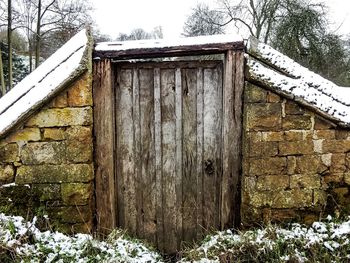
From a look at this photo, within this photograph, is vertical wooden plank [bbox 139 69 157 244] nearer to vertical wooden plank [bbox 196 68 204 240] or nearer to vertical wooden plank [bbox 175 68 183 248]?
vertical wooden plank [bbox 175 68 183 248]

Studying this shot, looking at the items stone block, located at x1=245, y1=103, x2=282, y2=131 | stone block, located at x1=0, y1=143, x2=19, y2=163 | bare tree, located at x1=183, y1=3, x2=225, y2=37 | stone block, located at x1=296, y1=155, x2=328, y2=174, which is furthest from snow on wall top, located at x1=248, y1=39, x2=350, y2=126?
bare tree, located at x1=183, y1=3, x2=225, y2=37

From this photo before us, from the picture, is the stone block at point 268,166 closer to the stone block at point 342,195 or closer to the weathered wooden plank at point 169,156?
the stone block at point 342,195

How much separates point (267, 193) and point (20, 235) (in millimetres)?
2357

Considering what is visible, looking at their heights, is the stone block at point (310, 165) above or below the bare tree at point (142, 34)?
below

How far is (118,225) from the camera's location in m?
3.87

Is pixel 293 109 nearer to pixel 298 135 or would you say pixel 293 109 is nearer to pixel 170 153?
pixel 298 135

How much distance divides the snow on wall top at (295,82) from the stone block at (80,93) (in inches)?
63.0

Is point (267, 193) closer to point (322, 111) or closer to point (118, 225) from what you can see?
point (322, 111)

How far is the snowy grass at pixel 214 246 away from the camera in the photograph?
286 cm

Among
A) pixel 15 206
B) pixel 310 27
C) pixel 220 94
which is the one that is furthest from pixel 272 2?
pixel 15 206

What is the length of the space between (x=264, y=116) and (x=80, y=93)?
183 cm

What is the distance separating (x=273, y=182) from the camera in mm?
3502

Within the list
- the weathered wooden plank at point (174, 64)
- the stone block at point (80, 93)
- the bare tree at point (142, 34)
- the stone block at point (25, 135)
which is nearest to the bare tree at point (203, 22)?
the bare tree at point (142, 34)

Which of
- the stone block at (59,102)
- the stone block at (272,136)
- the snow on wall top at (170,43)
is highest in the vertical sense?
the snow on wall top at (170,43)
